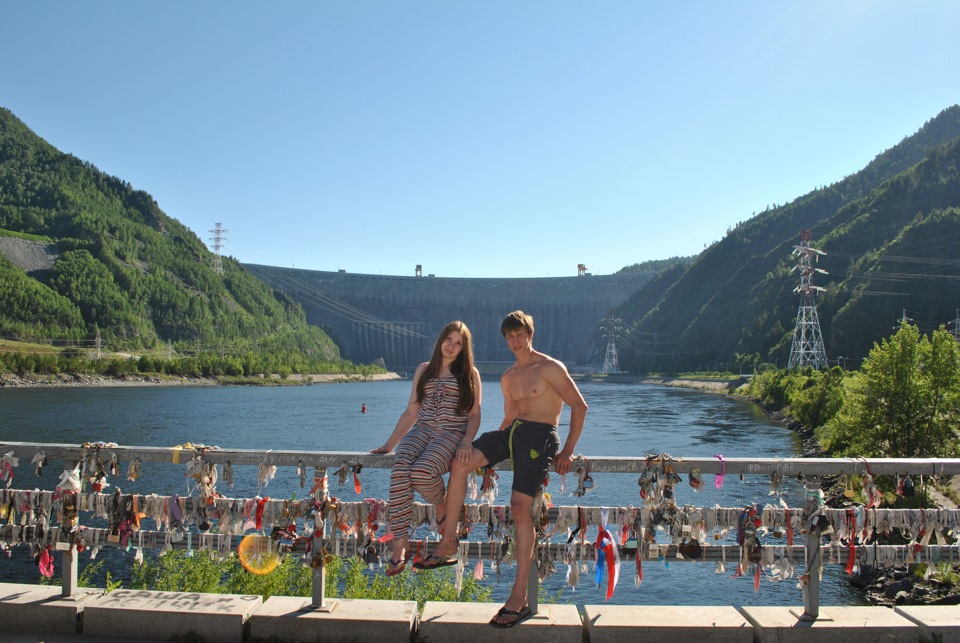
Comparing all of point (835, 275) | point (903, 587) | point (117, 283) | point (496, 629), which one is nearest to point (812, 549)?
point (496, 629)

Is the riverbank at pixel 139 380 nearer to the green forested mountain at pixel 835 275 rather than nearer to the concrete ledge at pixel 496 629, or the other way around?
the green forested mountain at pixel 835 275

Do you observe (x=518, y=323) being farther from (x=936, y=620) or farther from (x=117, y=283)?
(x=117, y=283)

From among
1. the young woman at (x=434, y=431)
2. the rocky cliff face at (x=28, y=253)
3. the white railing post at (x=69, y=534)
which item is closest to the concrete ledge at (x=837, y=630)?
the young woman at (x=434, y=431)

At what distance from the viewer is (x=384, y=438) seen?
41.2m

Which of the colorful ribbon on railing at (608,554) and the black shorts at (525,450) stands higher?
the black shorts at (525,450)

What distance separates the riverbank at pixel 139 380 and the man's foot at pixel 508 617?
95.5m

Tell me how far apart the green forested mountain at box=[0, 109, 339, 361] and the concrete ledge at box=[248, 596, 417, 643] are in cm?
13042

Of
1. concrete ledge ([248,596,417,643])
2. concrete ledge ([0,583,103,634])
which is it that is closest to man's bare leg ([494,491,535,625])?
concrete ledge ([248,596,417,643])

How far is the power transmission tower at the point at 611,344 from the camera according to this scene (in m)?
165

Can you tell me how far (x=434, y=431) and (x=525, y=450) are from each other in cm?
67

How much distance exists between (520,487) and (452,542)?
57cm

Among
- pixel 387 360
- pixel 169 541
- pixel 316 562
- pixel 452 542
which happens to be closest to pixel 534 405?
pixel 452 542

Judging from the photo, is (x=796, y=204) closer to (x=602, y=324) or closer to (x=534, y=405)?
(x=602, y=324)

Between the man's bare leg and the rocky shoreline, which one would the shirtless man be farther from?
the rocky shoreline
